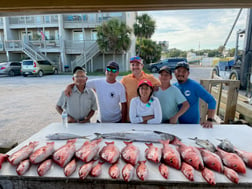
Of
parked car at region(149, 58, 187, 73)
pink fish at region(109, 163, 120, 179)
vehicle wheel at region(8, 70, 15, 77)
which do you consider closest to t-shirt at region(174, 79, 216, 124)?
pink fish at region(109, 163, 120, 179)

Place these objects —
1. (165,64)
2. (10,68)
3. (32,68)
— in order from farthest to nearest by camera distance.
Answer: (165,64), (10,68), (32,68)

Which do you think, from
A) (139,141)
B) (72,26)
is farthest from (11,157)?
(72,26)

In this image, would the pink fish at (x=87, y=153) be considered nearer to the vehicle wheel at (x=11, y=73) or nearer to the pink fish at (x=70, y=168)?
the pink fish at (x=70, y=168)

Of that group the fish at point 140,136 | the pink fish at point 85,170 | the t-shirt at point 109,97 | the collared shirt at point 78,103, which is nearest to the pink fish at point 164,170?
the fish at point 140,136

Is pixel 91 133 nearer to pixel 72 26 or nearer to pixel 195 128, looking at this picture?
pixel 195 128

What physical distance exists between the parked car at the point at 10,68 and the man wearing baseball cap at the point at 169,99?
62.3ft

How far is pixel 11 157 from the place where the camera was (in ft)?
5.11

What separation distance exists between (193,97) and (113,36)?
16.8 m

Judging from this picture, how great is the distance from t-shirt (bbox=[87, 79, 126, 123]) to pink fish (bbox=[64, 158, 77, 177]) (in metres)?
1.22

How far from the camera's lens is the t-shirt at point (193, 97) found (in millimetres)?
2564

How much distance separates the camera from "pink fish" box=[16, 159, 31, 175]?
1413 millimetres

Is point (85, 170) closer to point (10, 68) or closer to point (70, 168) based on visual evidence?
point (70, 168)

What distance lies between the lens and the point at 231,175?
4.39 ft

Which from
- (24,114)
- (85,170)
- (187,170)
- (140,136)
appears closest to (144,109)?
(140,136)
